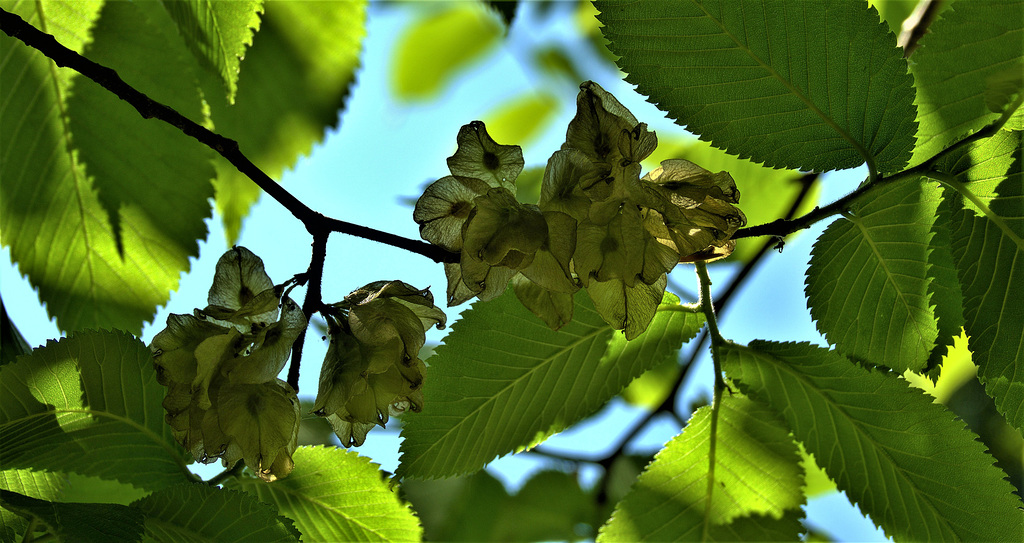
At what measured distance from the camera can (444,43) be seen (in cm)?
A: 194

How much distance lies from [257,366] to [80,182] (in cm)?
53

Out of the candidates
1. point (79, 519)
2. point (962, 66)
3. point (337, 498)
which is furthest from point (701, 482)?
point (79, 519)

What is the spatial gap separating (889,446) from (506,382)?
1.38 ft

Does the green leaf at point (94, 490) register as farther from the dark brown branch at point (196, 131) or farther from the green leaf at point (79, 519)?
the dark brown branch at point (196, 131)

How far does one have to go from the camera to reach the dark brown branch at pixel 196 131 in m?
0.65

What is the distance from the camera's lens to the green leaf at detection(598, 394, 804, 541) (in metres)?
0.94

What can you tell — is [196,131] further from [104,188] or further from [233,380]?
[104,188]

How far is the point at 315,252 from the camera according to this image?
0.70 metres

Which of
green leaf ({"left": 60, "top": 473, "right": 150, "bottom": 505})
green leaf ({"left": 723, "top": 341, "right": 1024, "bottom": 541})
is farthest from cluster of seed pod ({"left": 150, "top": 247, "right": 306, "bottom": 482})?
green leaf ({"left": 723, "top": 341, "right": 1024, "bottom": 541})

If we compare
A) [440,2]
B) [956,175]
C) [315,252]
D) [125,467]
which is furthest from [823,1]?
[440,2]

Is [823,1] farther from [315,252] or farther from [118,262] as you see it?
[118,262]

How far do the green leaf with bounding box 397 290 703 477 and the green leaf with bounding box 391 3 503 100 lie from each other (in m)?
1.23

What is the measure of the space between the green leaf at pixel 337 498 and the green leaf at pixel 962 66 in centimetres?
68

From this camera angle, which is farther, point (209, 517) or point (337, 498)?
point (337, 498)
